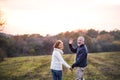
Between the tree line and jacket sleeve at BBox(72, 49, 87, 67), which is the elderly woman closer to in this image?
jacket sleeve at BBox(72, 49, 87, 67)

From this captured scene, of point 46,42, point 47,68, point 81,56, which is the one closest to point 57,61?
point 81,56

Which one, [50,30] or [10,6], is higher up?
[10,6]

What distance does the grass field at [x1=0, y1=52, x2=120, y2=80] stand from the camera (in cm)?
1254

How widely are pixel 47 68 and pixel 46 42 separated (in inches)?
47.4

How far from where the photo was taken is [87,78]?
480 inches

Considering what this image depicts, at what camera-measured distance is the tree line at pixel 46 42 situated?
1356cm

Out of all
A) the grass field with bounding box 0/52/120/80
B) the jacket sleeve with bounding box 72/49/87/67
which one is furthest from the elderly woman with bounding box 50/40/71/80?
the grass field with bounding box 0/52/120/80

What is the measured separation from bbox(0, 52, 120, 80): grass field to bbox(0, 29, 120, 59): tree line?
0.26 meters

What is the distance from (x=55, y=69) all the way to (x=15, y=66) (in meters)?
6.44

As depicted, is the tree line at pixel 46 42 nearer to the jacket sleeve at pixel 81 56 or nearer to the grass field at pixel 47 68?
the grass field at pixel 47 68

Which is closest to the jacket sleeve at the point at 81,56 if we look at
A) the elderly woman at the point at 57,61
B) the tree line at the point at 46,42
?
the elderly woman at the point at 57,61

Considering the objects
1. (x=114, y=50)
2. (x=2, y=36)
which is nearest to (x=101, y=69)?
(x=114, y=50)

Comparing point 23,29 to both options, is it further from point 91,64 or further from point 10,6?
point 91,64

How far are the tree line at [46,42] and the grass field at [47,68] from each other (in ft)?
0.84
